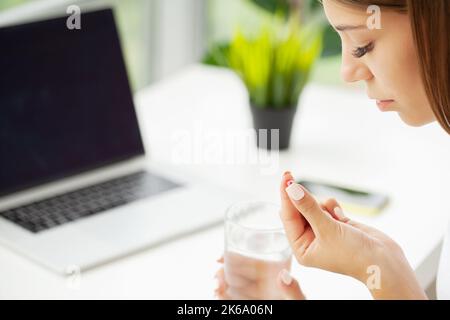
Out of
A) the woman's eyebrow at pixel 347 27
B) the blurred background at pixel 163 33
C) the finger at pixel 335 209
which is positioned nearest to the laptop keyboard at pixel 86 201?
the finger at pixel 335 209

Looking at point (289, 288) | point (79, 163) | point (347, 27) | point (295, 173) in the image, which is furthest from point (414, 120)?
point (79, 163)

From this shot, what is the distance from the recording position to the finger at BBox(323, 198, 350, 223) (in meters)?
0.85

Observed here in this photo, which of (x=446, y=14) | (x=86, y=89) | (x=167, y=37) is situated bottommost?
(x=167, y=37)

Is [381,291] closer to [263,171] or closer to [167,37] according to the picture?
[263,171]

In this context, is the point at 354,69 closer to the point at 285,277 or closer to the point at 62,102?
the point at 285,277

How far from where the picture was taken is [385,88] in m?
0.82

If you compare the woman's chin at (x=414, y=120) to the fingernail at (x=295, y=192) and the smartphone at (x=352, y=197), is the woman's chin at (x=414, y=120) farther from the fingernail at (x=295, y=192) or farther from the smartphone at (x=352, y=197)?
the smartphone at (x=352, y=197)

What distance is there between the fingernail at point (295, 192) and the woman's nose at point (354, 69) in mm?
165

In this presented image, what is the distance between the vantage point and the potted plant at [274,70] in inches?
52.1

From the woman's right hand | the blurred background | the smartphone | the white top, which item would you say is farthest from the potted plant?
the blurred background

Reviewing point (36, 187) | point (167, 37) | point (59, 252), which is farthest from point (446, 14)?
point (167, 37)

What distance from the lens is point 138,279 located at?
919mm
